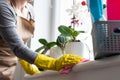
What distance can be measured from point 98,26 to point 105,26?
0.9 inches

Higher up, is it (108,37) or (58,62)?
(108,37)

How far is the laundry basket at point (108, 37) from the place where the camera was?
87 cm

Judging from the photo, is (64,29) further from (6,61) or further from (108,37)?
(108,37)

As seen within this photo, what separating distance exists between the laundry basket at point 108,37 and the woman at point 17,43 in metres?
0.19

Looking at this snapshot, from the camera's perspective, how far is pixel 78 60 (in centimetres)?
106

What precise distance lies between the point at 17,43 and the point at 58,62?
224mm

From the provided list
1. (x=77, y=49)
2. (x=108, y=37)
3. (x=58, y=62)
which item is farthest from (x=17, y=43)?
(x=108, y=37)

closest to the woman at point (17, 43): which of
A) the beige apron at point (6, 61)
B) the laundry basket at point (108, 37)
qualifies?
the beige apron at point (6, 61)

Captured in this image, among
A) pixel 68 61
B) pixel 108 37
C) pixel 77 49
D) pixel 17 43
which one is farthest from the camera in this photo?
pixel 77 49

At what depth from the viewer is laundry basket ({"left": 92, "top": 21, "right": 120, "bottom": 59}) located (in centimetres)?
87

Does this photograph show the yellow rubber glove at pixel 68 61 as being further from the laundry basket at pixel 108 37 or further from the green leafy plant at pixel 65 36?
the green leafy plant at pixel 65 36

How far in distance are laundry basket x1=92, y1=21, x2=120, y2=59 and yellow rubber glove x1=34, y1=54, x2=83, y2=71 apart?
185 millimetres

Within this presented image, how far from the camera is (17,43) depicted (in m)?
1.21

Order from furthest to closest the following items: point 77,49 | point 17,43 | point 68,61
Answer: point 77,49
point 17,43
point 68,61
